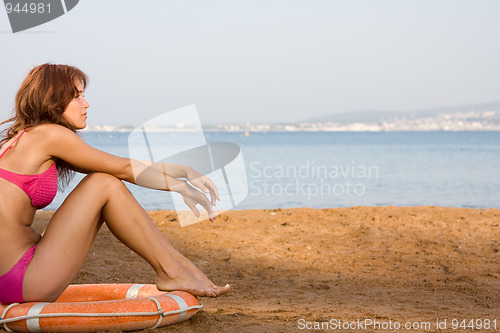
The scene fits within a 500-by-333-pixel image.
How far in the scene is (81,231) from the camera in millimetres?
3123

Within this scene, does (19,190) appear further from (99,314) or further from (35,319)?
(99,314)

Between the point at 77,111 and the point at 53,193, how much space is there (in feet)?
1.50

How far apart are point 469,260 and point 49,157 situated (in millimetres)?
4494

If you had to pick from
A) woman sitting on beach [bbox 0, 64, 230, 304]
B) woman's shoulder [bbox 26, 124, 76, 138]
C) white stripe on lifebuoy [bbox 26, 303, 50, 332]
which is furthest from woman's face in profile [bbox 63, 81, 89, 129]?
white stripe on lifebuoy [bbox 26, 303, 50, 332]

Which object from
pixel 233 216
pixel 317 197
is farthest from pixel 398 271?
pixel 317 197

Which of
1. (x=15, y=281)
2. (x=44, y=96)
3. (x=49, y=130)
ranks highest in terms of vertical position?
(x=44, y=96)

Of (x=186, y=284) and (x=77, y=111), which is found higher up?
(x=77, y=111)

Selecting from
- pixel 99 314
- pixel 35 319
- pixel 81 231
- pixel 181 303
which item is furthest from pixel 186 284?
pixel 35 319

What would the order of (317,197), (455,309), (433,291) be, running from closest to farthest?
(455,309) → (433,291) → (317,197)

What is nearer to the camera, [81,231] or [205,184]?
[81,231]

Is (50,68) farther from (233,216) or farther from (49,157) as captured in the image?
(233,216)

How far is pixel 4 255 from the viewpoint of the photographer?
303 cm

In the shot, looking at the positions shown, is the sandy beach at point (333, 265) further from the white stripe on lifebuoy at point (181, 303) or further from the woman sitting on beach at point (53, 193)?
the woman sitting on beach at point (53, 193)

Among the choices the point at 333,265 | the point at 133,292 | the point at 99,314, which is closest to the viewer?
the point at 99,314
